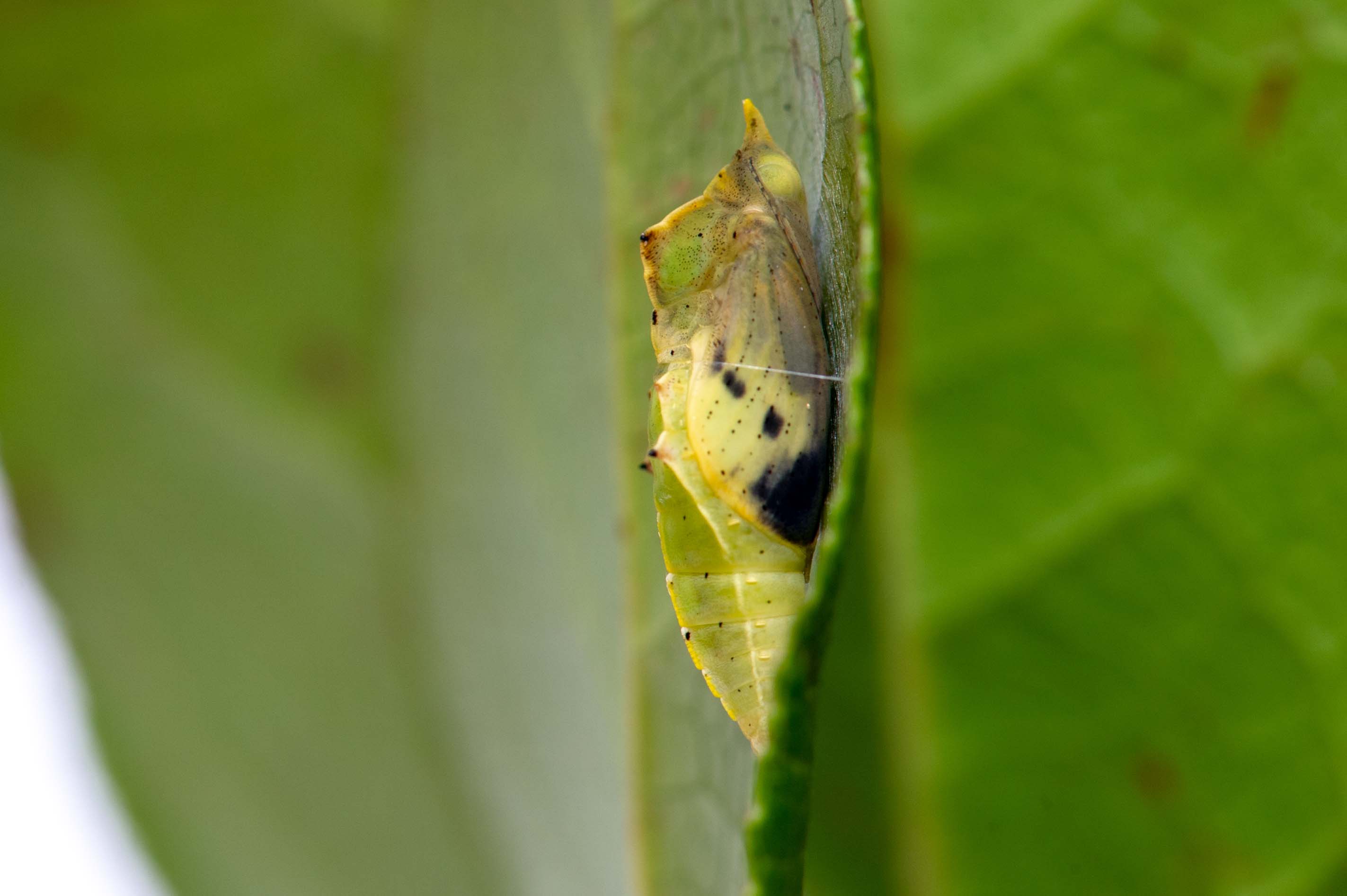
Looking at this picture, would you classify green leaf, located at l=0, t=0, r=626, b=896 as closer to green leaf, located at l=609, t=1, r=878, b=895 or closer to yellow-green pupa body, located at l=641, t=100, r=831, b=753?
green leaf, located at l=609, t=1, r=878, b=895

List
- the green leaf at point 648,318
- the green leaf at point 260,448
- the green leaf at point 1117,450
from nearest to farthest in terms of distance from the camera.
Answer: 1. the green leaf at point 648,318
2. the green leaf at point 1117,450
3. the green leaf at point 260,448

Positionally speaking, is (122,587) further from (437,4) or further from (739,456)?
(739,456)

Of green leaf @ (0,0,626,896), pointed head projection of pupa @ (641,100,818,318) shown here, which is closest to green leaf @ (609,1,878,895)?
pointed head projection of pupa @ (641,100,818,318)

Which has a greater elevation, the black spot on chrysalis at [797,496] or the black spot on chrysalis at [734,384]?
the black spot on chrysalis at [734,384]

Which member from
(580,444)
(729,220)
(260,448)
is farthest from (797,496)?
(260,448)

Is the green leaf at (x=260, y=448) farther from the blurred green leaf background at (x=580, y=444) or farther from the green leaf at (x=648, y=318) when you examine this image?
the green leaf at (x=648, y=318)

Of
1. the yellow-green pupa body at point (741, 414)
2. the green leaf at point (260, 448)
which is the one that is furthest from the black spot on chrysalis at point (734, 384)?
the green leaf at point (260, 448)

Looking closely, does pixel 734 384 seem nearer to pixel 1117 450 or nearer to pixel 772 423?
pixel 772 423
